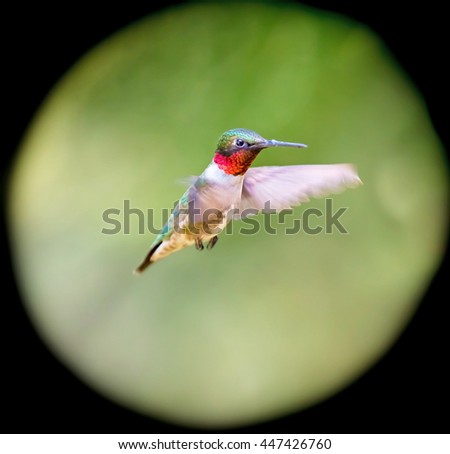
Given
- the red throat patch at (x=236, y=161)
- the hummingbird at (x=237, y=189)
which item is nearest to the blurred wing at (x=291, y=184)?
the hummingbird at (x=237, y=189)

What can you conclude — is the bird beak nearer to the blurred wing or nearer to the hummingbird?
the hummingbird

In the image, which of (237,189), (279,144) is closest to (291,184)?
(237,189)

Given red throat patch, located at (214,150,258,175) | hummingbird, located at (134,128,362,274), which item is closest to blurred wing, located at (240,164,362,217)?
hummingbird, located at (134,128,362,274)

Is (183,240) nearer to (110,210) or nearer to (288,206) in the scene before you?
(288,206)

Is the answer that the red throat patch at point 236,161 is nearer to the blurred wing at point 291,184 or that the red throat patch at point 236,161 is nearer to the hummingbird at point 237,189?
the hummingbird at point 237,189

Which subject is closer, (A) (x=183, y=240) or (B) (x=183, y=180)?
(B) (x=183, y=180)

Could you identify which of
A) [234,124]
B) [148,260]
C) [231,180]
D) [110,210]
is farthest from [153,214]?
[231,180]

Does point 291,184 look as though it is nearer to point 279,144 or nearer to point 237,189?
point 237,189

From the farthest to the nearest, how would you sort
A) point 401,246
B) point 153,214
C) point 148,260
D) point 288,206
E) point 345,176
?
point 401,246
point 153,214
point 148,260
point 288,206
point 345,176
